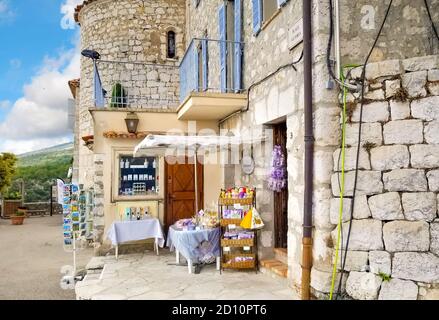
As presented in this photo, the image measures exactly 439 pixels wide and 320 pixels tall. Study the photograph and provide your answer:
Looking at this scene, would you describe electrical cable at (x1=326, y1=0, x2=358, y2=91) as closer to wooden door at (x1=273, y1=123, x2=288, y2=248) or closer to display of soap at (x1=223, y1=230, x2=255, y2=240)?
wooden door at (x1=273, y1=123, x2=288, y2=248)

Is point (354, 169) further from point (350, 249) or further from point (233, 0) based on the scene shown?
point (233, 0)

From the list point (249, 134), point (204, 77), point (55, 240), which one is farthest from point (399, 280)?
point (55, 240)

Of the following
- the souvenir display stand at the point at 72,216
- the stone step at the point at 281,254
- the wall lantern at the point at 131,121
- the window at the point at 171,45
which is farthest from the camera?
the window at the point at 171,45

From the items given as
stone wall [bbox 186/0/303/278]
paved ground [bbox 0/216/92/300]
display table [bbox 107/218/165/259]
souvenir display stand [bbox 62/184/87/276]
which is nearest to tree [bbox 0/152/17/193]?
paved ground [bbox 0/216/92/300]

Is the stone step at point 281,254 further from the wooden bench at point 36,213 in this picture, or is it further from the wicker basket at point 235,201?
the wooden bench at point 36,213

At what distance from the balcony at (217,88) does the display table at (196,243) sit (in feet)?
7.28

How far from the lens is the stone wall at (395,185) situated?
3.83 m

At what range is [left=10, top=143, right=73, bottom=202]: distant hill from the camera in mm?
24594

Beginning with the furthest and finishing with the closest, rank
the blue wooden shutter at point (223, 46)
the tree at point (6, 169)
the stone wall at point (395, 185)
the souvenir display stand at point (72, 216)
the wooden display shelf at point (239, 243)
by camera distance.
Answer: the tree at point (6, 169)
the blue wooden shutter at point (223, 46)
the souvenir display stand at point (72, 216)
the wooden display shelf at point (239, 243)
the stone wall at point (395, 185)

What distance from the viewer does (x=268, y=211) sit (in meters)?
6.02

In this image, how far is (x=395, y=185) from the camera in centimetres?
396

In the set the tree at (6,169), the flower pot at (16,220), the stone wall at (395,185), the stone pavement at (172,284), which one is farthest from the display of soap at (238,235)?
the tree at (6,169)

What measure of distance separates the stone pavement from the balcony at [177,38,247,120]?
2822mm
